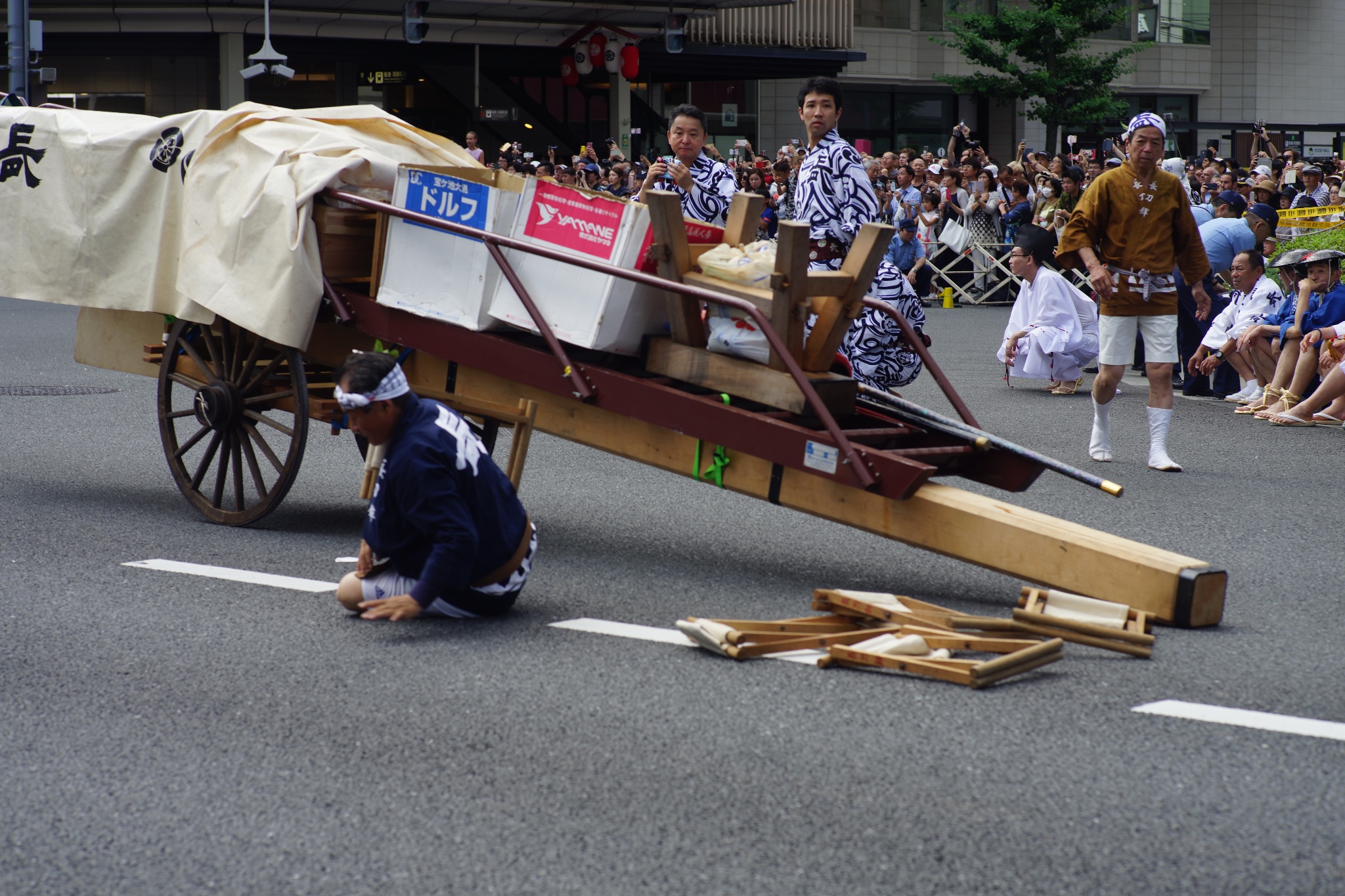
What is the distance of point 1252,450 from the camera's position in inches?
373

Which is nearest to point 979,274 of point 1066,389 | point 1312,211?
point 1312,211

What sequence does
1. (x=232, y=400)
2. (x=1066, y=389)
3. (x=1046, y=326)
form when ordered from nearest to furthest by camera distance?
(x=232, y=400)
(x=1046, y=326)
(x=1066, y=389)

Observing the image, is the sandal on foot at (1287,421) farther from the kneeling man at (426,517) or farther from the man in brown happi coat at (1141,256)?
the kneeling man at (426,517)

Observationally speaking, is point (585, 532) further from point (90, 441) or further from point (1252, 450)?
point (1252, 450)

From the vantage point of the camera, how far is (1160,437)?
28.6 ft

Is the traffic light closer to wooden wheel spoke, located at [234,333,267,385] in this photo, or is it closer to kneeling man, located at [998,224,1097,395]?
kneeling man, located at [998,224,1097,395]

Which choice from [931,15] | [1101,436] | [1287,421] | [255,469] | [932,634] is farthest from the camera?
[931,15]

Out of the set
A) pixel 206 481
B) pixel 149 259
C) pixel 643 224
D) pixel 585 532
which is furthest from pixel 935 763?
pixel 206 481

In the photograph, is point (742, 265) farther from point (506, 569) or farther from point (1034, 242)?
point (1034, 242)

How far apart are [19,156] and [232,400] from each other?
1830 mm

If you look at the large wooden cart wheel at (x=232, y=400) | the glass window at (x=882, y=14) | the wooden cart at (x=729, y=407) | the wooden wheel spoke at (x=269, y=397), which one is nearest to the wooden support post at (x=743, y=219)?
the wooden cart at (x=729, y=407)

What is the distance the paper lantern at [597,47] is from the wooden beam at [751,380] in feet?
94.9

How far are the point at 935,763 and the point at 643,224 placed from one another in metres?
2.66

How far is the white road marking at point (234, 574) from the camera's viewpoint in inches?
232
